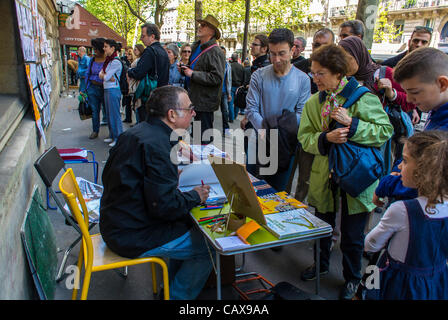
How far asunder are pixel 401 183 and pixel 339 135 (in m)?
0.59

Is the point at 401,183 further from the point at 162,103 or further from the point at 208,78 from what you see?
the point at 208,78

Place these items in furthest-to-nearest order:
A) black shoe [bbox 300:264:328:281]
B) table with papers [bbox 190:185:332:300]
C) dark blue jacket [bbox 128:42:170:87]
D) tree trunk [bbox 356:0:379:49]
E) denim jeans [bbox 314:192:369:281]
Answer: tree trunk [bbox 356:0:379:49], dark blue jacket [bbox 128:42:170:87], black shoe [bbox 300:264:328:281], denim jeans [bbox 314:192:369:281], table with papers [bbox 190:185:332:300]

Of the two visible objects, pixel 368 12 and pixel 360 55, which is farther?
pixel 368 12

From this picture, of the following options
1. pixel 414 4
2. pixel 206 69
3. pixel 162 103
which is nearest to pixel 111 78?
pixel 206 69

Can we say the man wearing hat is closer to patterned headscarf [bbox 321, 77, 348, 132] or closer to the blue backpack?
patterned headscarf [bbox 321, 77, 348, 132]

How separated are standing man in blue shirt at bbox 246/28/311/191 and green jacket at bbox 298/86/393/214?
506 mm

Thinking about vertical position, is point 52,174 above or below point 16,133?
below

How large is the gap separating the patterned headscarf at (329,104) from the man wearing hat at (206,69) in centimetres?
256

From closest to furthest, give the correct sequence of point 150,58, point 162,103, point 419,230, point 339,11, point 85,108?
1. point 419,230
2. point 162,103
3. point 150,58
4. point 85,108
5. point 339,11

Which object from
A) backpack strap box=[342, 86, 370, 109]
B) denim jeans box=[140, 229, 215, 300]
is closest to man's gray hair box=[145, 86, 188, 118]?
denim jeans box=[140, 229, 215, 300]

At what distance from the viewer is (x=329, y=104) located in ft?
8.04

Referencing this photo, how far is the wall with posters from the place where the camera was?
1757 millimetres
